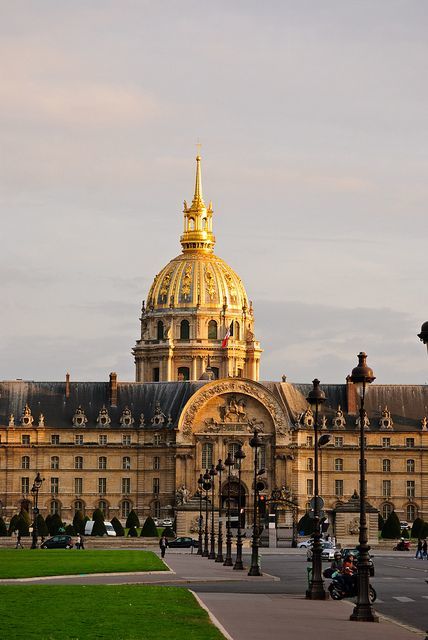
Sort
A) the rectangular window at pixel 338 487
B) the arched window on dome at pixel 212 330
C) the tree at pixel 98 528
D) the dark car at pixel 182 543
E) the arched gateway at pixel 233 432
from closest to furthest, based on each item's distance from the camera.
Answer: the dark car at pixel 182 543
the tree at pixel 98 528
the arched gateway at pixel 233 432
the rectangular window at pixel 338 487
the arched window on dome at pixel 212 330

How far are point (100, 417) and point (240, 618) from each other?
117 meters

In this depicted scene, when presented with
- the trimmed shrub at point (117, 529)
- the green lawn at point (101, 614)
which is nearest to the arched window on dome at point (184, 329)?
the trimmed shrub at point (117, 529)

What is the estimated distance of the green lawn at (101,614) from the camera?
1272 inches

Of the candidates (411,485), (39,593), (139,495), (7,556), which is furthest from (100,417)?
(39,593)

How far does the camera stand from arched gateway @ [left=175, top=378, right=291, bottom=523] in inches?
5950

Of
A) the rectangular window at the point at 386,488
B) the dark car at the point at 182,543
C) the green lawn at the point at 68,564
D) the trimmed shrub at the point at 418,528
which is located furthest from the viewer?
the rectangular window at the point at 386,488

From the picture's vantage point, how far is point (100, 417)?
15462cm

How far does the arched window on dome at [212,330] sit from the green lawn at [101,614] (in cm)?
15061

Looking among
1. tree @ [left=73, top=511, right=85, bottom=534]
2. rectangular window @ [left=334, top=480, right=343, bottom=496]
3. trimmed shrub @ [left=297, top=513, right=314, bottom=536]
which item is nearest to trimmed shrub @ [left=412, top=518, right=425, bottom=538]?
trimmed shrub @ [left=297, top=513, right=314, bottom=536]

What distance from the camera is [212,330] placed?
199 meters

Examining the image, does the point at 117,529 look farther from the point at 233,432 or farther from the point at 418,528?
the point at 233,432

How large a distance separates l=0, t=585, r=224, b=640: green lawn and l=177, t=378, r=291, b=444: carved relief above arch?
104014mm

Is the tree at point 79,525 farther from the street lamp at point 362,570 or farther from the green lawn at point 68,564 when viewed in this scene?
the street lamp at point 362,570

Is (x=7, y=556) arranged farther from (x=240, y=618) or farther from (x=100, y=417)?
(x=100, y=417)
